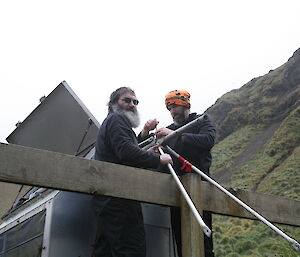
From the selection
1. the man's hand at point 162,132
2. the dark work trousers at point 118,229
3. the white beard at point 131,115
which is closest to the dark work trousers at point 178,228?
the dark work trousers at point 118,229

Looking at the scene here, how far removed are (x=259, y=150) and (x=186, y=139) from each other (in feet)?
145

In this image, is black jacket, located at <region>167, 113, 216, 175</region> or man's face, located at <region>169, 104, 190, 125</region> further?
man's face, located at <region>169, 104, 190, 125</region>

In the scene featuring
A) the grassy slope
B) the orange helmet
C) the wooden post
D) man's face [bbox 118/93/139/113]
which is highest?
the grassy slope

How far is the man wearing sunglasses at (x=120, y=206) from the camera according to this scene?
10.1ft

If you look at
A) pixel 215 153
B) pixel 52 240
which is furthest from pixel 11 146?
pixel 215 153

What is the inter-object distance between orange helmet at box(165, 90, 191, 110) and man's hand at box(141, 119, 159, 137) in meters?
0.49

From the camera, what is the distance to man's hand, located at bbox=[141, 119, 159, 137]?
13.5ft

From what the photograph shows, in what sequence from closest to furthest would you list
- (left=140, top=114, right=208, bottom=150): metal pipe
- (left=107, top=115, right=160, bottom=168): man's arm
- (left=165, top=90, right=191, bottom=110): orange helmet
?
(left=107, top=115, right=160, bottom=168): man's arm → (left=140, top=114, right=208, bottom=150): metal pipe → (left=165, top=90, right=191, bottom=110): orange helmet

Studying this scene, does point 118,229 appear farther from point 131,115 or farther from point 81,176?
point 131,115

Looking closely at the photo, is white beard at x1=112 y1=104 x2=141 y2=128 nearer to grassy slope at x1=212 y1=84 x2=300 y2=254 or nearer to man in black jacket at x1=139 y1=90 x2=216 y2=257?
man in black jacket at x1=139 y1=90 x2=216 y2=257

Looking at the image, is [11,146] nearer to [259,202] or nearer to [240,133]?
[259,202]

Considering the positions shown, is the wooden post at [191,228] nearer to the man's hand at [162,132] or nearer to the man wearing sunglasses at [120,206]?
the man wearing sunglasses at [120,206]

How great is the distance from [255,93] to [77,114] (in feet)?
207

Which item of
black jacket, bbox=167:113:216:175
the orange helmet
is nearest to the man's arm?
black jacket, bbox=167:113:216:175
